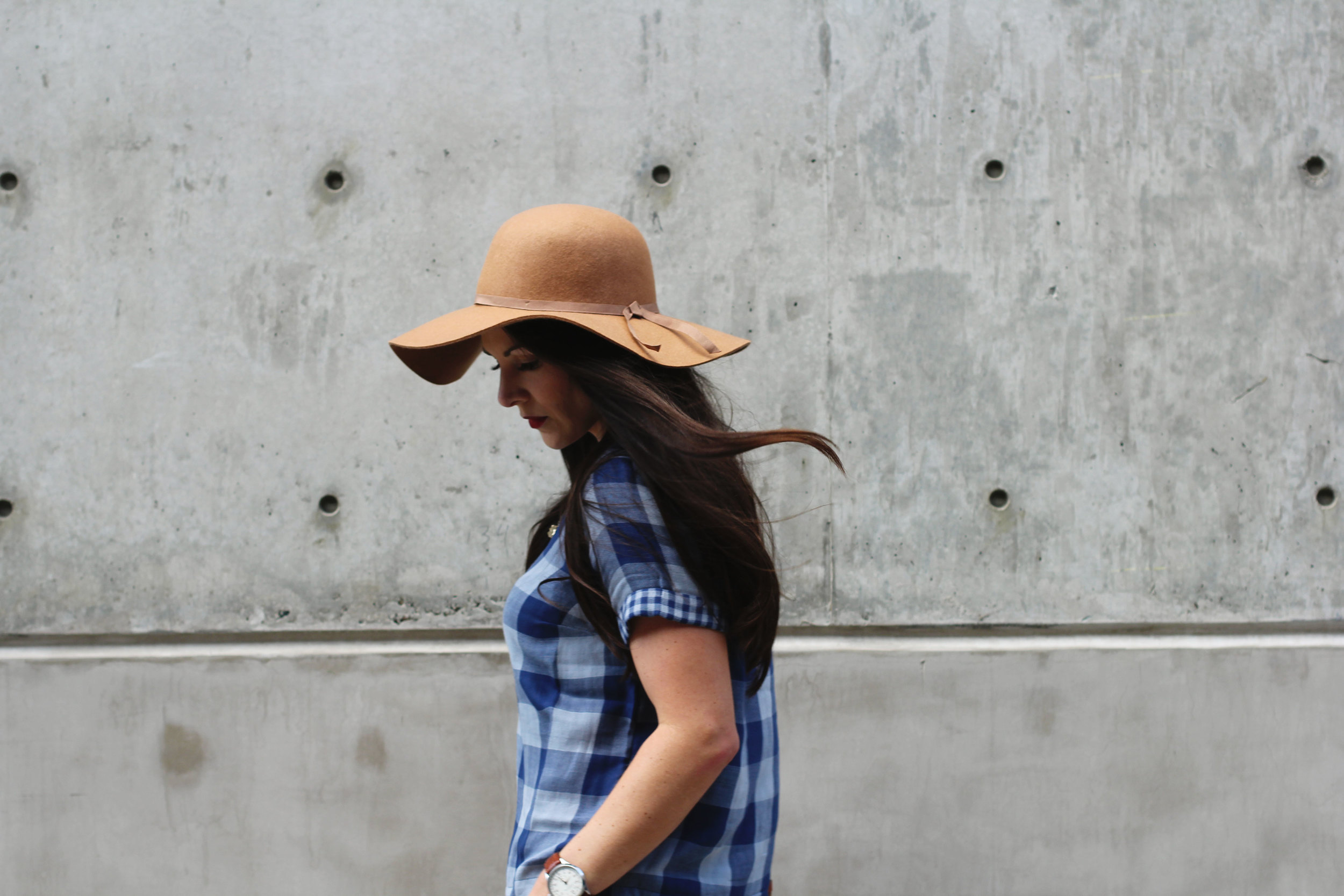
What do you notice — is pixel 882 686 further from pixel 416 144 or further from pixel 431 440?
pixel 416 144

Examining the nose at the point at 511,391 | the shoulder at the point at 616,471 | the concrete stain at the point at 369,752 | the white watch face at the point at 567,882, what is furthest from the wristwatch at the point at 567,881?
the concrete stain at the point at 369,752

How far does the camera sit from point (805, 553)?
246 cm

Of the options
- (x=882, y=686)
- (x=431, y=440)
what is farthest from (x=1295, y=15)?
(x=431, y=440)

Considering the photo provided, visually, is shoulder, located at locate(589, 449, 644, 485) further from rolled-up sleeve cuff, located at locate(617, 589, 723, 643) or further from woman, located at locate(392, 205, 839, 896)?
rolled-up sleeve cuff, located at locate(617, 589, 723, 643)

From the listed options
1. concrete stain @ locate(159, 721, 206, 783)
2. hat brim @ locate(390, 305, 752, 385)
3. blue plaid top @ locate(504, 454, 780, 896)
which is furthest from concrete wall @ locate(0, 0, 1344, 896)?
blue plaid top @ locate(504, 454, 780, 896)

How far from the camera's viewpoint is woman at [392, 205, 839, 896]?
0.95 meters

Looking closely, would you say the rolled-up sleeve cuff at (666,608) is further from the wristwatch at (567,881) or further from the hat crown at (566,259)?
the hat crown at (566,259)

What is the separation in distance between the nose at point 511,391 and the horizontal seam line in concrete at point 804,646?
4.74 feet

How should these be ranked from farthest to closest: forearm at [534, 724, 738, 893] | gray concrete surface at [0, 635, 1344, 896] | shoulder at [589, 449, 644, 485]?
gray concrete surface at [0, 635, 1344, 896] → shoulder at [589, 449, 644, 485] → forearm at [534, 724, 738, 893]

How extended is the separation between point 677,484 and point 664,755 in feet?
0.95

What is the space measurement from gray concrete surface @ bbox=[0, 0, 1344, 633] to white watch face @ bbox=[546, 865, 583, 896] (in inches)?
61.9

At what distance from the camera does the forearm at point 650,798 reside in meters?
0.92

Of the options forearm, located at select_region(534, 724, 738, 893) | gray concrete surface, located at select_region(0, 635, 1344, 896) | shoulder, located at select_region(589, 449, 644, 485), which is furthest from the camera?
gray concrete surface, located at select_region(0, 635, 1344, 896)

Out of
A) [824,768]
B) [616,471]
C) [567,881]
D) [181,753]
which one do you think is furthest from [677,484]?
[181,753]
